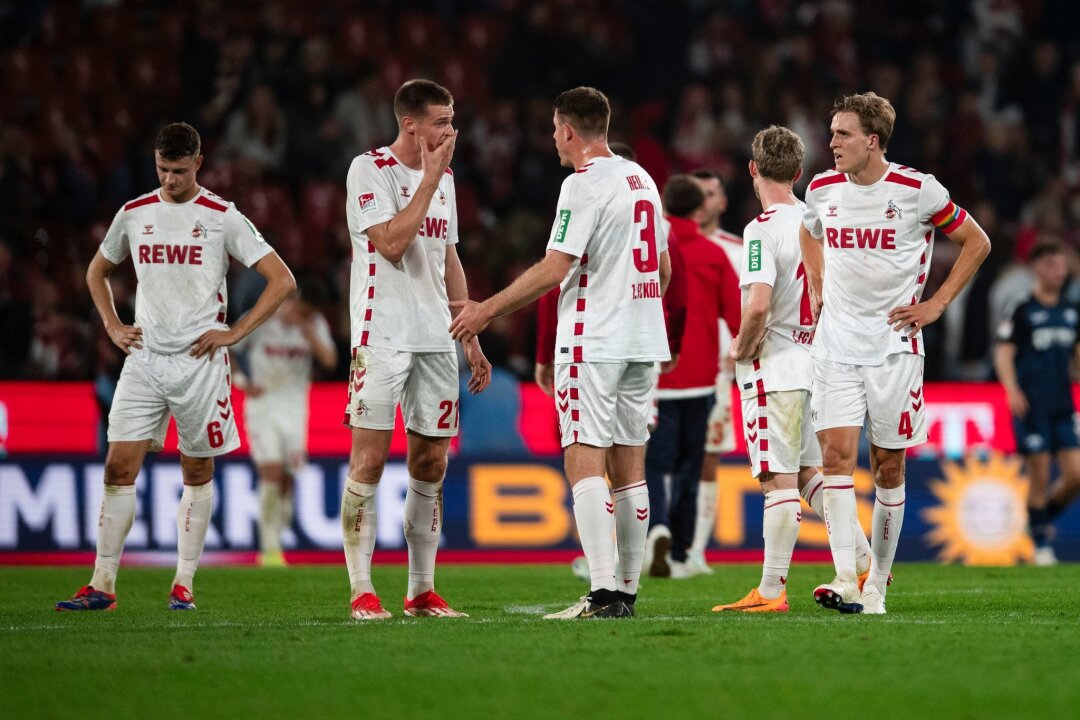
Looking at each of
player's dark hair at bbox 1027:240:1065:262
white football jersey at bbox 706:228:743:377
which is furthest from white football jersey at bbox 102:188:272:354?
player's dark hair at bbox 1027:240:1065:262

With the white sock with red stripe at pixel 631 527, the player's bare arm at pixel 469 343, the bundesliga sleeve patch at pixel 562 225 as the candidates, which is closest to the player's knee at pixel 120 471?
the player's bare arm at pixel 469 343

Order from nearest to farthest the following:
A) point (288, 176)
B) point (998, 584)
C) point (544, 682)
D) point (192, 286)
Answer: point (544, 682) → point (192, 286) → point (998, 584) → point (288, 176)

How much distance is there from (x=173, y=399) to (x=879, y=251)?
3.69 metres

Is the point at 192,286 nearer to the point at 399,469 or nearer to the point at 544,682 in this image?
the point at 544,682

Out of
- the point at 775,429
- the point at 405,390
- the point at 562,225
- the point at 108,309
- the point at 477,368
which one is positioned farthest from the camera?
the point at 108,309

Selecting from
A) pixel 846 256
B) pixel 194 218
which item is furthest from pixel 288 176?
pixel 846 256

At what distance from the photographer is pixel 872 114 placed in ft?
23.4

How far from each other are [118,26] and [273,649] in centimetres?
1393

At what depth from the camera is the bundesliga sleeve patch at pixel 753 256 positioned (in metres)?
7.43

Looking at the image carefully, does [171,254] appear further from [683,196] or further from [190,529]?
[683,196]

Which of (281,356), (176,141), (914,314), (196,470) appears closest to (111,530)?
(196,470)

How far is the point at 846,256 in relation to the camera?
7.20 meters

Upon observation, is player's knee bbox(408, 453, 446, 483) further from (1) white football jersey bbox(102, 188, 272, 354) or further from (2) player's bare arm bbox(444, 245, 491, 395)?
(1) white football jersey bbox(102, 188, 272, 354)

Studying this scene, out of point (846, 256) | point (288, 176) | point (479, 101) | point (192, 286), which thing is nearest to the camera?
point (846, 256)
